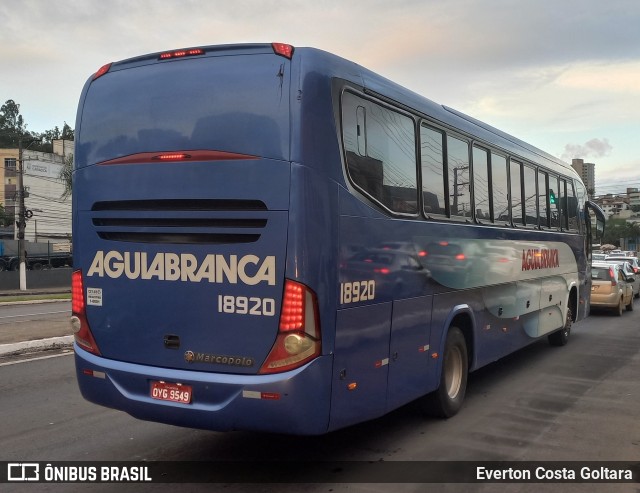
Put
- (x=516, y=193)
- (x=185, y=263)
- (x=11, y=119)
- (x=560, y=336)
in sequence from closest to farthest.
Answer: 1. (x=185, y=263)
2. (x=516, y=193)
3. (x=560, y=336)
4. (x=11, y=119)

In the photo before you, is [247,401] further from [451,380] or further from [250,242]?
[451,380]

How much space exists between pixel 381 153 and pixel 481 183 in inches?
109

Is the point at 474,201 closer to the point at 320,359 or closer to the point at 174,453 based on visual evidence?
the point at 320,359

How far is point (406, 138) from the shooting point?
602cm

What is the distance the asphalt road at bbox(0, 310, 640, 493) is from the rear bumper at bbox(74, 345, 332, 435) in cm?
59

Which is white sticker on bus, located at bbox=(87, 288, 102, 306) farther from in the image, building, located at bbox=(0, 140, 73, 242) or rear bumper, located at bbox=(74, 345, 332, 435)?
building, located at bbox=(0, 140, 73, 242)

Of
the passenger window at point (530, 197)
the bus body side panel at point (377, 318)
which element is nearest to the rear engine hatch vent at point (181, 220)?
the bus body side panel at point (377, 318)

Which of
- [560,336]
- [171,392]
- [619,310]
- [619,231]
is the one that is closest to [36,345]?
[171,392]

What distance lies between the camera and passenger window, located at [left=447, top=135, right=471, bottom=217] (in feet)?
22.9

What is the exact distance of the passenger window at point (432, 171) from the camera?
635cm

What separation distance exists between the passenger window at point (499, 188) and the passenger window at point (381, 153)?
2.46 m

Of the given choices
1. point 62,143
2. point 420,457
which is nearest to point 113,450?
point 420,457

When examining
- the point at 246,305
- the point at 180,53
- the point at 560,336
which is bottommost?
the point at 560,336

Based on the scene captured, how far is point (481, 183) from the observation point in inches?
308
